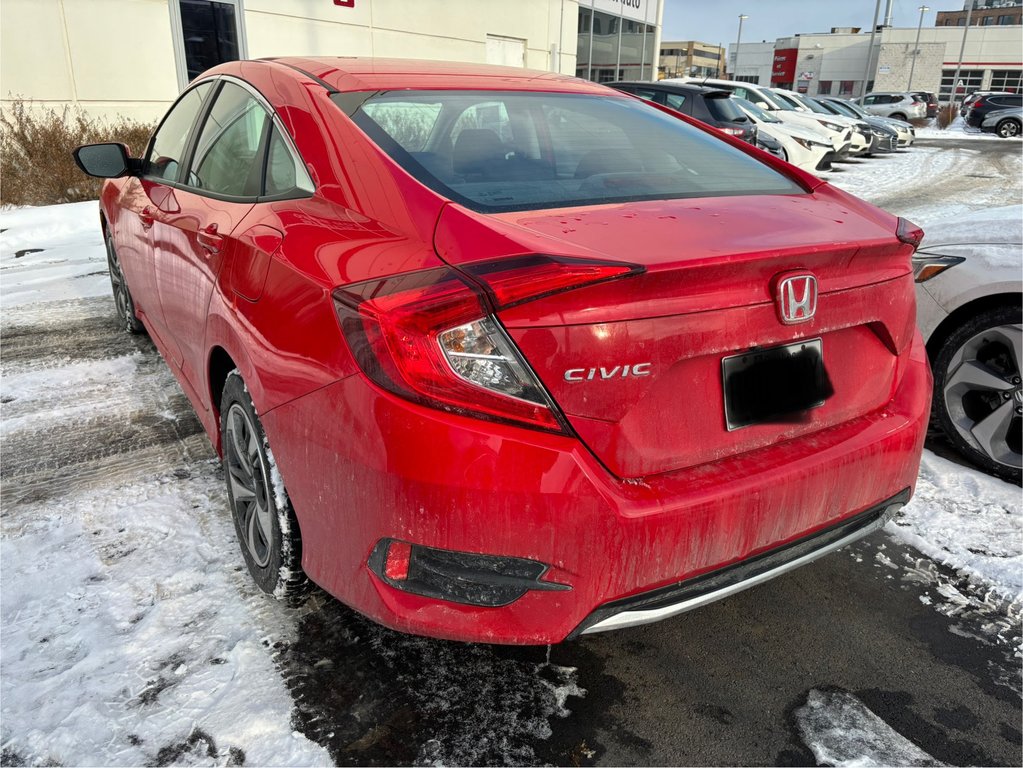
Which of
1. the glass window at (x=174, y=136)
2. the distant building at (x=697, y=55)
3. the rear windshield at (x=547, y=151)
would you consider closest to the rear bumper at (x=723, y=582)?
the rear windshield at (x=547, y=151)

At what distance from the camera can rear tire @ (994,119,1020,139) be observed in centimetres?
3250

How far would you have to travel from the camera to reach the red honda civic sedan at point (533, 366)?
1558 millimetres


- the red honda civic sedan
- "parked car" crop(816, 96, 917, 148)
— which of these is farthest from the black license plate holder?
"parked car" crop(816, 96, 917, 148)

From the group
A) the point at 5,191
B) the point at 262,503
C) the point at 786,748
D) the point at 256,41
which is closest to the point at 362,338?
the point at 262,503

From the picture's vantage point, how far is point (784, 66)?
8256cm

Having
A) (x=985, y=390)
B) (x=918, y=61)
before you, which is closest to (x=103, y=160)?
(x=985, y=390)

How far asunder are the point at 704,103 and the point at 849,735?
1217 cm

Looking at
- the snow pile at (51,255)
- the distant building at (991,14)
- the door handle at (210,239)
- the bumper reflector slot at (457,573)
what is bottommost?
the snow pile at (51,255)

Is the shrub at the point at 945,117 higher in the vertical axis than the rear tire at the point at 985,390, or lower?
higher

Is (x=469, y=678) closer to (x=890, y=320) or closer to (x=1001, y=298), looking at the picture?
(x=890, y=320)

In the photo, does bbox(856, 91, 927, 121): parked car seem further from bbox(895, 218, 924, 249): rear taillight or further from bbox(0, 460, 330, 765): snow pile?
bbox(0, 460, 330, 765): snow pile

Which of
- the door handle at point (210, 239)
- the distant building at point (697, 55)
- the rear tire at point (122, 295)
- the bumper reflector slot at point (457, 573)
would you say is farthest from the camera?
the distant building at point (697, 55)

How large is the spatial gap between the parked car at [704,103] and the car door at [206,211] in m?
10.6

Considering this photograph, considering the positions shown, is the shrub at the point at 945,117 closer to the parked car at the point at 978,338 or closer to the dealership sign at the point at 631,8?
the dealership sign at the point at 631,8
